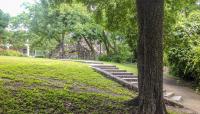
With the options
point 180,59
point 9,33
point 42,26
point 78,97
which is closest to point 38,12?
point 42,26

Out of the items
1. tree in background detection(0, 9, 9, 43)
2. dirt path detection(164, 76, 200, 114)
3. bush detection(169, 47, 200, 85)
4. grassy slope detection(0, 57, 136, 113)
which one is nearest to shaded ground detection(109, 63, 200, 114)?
dirt path detection(164, 76, 200, 114)

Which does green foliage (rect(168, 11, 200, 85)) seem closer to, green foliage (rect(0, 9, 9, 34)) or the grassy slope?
the grassy slope

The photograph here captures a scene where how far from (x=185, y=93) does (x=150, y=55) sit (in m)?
7.72

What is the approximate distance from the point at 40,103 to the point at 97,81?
15.9 ft

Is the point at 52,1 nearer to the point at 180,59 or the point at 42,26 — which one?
the point at 180,59

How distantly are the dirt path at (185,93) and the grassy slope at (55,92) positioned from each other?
2.37 meters

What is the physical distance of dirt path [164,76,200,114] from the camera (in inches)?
489

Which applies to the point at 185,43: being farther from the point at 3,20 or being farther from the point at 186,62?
the point at 3,20

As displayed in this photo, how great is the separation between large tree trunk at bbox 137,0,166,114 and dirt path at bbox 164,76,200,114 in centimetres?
433

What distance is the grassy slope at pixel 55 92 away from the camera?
783cm

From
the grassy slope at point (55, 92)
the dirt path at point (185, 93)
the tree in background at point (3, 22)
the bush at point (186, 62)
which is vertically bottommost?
the dirt path at point (185, 93)

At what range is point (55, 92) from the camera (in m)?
9.13

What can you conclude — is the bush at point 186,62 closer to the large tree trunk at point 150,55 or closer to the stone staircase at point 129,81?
the stone staircase at point 129,81

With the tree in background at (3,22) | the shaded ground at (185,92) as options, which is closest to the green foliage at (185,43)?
the shaded ground at (185,92)
